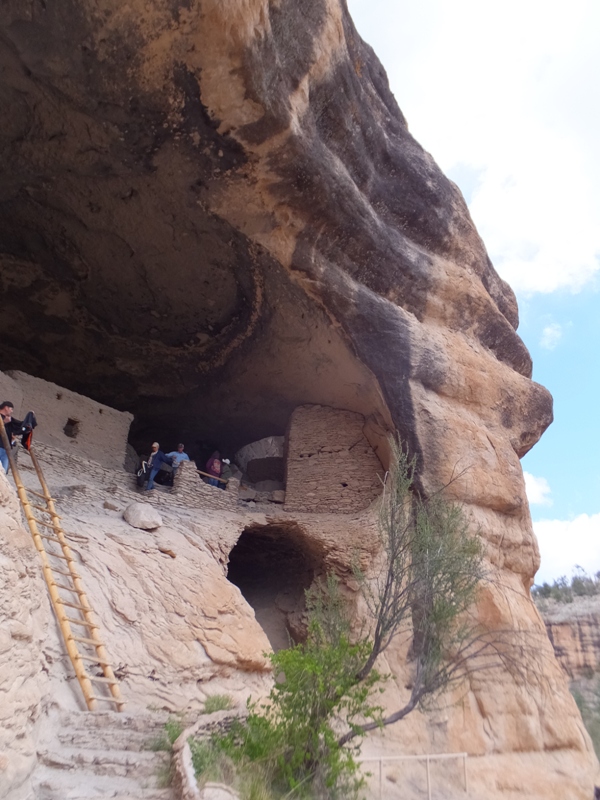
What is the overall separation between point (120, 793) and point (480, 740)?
4767 millimetres

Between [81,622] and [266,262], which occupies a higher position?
[266,262]

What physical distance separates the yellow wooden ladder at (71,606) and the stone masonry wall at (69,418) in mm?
2200

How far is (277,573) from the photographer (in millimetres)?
9500

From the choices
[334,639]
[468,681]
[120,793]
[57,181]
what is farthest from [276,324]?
[120,793]

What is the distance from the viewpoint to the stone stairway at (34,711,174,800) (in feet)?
11.3

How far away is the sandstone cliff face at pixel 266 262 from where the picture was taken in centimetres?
621

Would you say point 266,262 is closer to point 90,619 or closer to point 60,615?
point 90,619

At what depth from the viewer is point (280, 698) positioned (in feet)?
17.1

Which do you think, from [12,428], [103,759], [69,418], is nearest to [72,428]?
[69,418]

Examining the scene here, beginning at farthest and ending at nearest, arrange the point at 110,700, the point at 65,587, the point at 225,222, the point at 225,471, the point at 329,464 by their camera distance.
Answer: the point at 225,471 → the point at 329,464 → the point at 225,222 → the point at 65,587 → the point at 110,700

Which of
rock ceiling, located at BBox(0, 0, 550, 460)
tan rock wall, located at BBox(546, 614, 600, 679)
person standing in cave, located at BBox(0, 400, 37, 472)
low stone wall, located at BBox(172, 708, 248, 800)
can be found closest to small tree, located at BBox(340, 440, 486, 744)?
low stone wall, located at BBox(172, 708, 248, 800)

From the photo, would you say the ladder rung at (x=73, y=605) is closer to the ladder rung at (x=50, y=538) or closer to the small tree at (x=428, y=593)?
the ladder rung at (x=50, y=538)

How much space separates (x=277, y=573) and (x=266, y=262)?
4.61 metres

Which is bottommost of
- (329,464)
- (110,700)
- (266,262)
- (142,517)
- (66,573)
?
(110,700)
